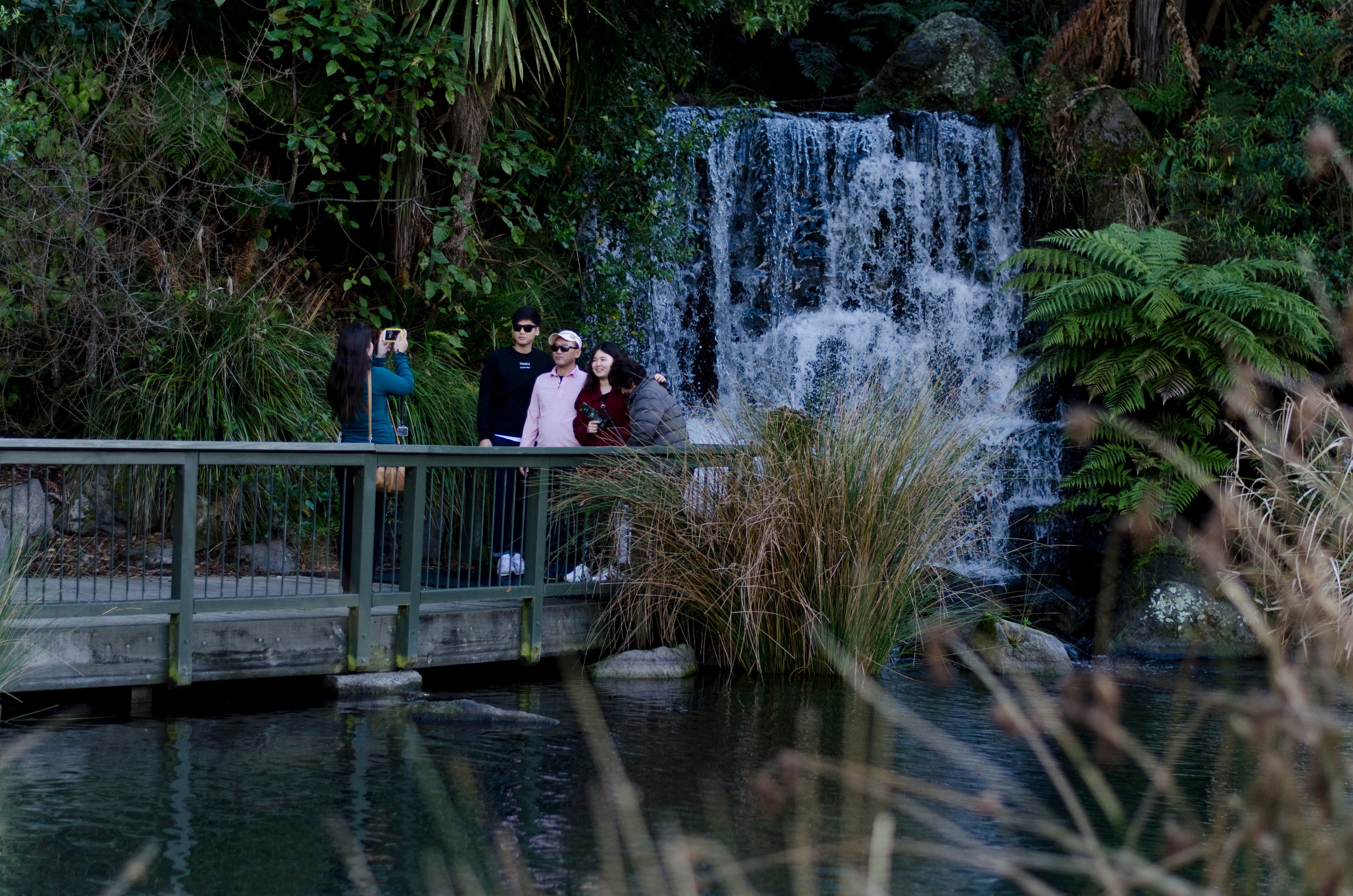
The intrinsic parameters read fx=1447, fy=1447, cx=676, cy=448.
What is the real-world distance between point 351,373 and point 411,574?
1.29 meters

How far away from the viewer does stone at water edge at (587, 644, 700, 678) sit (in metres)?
8.40

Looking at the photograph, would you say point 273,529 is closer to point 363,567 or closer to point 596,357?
point 363,567

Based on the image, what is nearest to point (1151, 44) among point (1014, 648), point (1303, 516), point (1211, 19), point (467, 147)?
point (1211, 19)

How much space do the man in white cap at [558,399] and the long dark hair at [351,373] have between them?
1249 millimetres

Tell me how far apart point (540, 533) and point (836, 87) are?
1416 cm

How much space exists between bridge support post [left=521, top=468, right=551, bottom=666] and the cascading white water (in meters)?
5.97

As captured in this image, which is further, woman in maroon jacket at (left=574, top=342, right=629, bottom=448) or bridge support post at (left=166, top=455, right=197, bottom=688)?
woman in maroon jacket at (left=574, top=342, right=629, bottom=448)

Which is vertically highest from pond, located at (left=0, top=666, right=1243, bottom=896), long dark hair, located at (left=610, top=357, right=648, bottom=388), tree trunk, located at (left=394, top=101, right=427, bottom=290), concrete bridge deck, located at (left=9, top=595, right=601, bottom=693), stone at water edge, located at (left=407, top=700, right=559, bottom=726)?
tree trunk, located at (left=394, top=101, right=427, bottom=290)

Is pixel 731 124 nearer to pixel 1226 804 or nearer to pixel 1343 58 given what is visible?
pixel 1343 58

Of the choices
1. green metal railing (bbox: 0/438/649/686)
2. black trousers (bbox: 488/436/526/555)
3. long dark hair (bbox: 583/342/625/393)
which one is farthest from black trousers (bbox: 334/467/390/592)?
long dark hair (bbox: 583/342/625/393)

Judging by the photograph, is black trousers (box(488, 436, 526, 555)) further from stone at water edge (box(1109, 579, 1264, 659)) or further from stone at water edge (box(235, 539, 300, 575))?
stone at water edge (box(1109, 579, 1264, 659))

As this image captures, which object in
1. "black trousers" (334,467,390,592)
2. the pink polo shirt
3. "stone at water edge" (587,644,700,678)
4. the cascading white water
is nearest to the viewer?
"black trousers" (334,467,390,592)

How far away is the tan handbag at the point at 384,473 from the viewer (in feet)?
26.9

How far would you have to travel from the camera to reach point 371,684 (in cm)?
780
